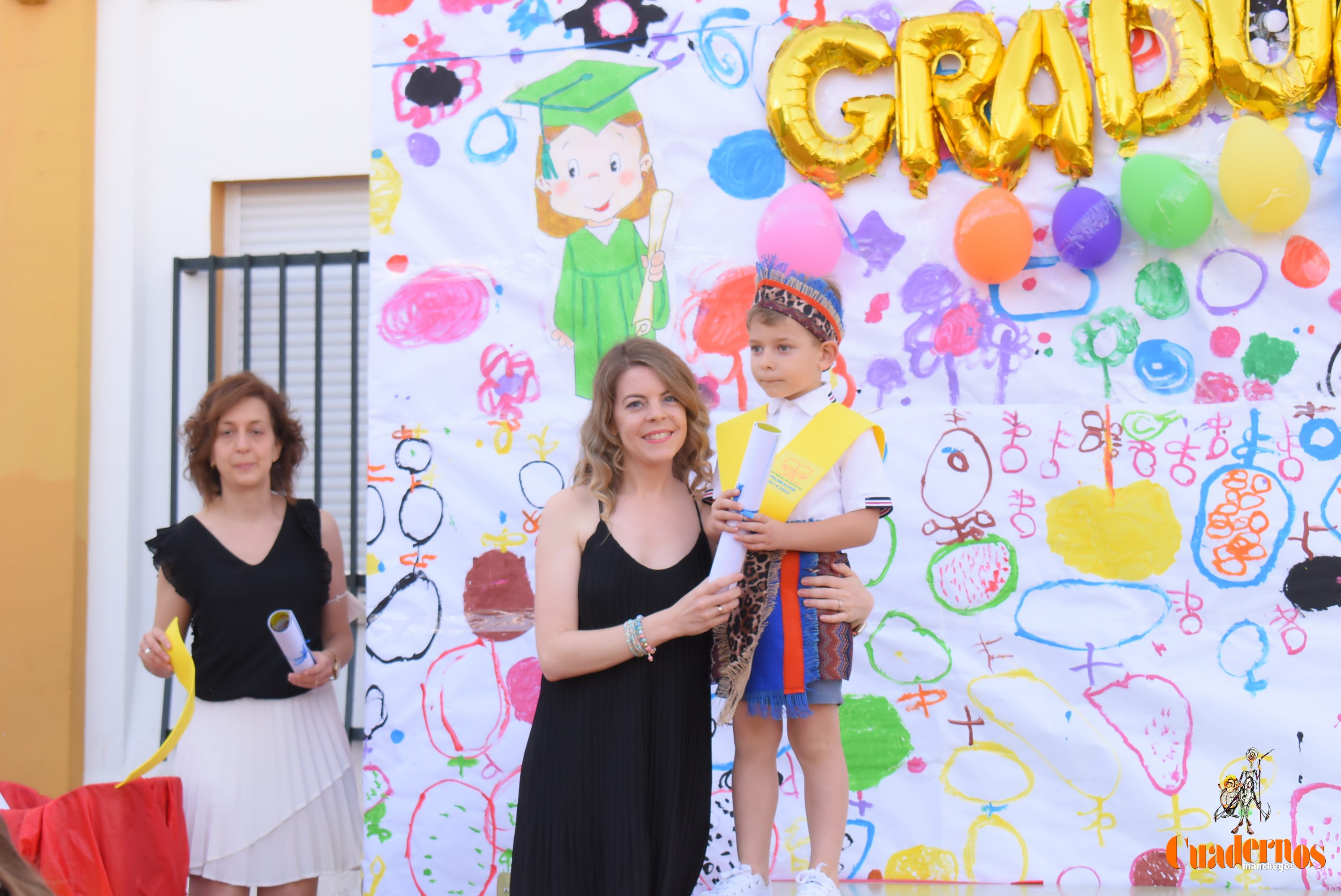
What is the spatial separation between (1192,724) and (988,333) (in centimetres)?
122

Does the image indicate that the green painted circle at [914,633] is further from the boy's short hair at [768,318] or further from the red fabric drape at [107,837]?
the red fabric drape at [107,837]

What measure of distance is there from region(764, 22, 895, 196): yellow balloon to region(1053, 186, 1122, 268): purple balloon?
55 cm

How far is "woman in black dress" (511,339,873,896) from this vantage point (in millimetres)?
2070

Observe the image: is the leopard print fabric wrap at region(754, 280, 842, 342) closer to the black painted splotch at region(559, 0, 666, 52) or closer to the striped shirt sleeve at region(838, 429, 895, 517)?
the striped shirt sleeve at region(838, 429, 895, 517)

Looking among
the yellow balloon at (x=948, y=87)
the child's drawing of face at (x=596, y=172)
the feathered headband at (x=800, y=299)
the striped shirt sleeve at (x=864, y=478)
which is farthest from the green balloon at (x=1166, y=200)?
the child's drawing of face at (x=596, y=172)

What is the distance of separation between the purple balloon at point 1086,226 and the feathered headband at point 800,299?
41.4 inches

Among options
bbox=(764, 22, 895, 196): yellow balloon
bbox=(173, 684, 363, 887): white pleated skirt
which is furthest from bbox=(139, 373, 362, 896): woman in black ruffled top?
bbox=(764, 22, 895, 196): yellow balloon

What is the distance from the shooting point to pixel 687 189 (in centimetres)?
329

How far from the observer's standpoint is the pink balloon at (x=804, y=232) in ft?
10.1

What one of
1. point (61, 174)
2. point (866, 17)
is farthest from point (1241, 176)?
point (61, 174)

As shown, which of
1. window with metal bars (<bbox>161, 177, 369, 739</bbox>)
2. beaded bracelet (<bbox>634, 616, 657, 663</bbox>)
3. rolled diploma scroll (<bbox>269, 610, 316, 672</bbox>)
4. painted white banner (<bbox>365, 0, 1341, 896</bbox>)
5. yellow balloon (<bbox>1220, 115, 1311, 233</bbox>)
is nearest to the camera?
beaded bracelet (<bbox>634, 616, 657, 663</bbox>)

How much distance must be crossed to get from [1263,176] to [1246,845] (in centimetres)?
179

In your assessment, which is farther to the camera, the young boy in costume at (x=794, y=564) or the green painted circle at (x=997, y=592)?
the green painted circle at (x=997, y=592)

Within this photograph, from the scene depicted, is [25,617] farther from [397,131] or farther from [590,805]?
[590,805]
